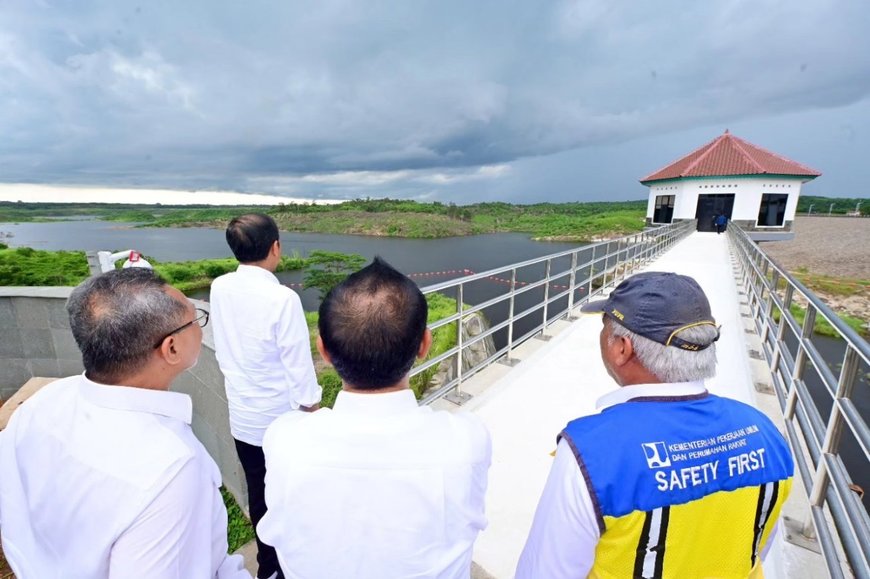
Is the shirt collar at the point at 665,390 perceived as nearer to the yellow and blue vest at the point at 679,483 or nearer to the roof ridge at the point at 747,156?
the yellow and blue vest at the point at 679,483

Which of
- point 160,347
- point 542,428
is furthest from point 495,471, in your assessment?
point 160,347

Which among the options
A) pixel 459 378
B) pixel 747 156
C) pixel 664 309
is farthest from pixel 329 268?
pixel 747 156

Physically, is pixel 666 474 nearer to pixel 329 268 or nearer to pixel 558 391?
pixel 558 391

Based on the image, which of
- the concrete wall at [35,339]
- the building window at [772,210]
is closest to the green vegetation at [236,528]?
the concrete wall at [35,339]

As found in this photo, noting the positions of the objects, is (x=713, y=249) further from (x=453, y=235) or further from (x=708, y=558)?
(x=453, y=235)

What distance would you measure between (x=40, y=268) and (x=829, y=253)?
177 feet

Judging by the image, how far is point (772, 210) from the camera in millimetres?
19516

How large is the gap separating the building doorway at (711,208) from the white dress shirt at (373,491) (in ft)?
78.8

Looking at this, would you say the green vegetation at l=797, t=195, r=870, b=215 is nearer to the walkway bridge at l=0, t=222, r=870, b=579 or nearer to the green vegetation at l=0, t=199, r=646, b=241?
the green vegetation at l=0, t=199, r=646, b=241

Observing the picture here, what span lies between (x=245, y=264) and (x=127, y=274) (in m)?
0.88

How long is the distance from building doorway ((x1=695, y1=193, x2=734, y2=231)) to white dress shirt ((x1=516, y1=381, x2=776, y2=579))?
23.6 m

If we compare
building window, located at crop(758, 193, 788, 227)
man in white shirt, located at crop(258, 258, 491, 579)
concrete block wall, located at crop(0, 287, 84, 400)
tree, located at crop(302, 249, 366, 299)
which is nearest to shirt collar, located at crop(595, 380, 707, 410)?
man in white shirt, located at crop(258, 258, 491, 579)

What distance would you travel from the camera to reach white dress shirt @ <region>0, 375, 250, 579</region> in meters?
0.76

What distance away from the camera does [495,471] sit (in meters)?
2.23
